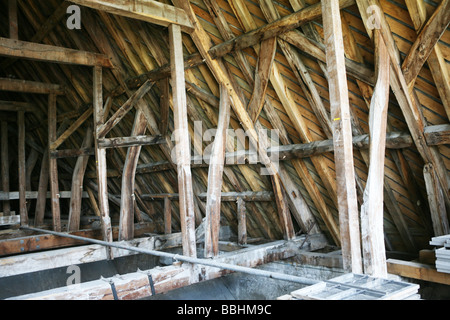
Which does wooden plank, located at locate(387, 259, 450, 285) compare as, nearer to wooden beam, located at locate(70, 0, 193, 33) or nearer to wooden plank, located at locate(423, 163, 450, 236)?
wooden plank, located at locate(423, 163, 450, 236)

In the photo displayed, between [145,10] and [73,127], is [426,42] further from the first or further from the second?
[73,127]

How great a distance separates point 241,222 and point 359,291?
10.7 ft

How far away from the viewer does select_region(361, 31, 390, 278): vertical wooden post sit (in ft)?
9.43

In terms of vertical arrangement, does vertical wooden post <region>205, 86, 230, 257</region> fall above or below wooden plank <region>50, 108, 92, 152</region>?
below

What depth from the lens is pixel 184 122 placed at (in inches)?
155

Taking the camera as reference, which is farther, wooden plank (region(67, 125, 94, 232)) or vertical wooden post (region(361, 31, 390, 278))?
wooden plank (region(67, 125, 94, 232))

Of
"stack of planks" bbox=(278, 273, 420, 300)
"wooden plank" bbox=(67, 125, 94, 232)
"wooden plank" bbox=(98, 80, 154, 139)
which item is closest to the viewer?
"stack of planks" bbox=(278, 273, 420, 300)

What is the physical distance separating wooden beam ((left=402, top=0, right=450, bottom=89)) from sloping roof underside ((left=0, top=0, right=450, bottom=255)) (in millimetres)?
110

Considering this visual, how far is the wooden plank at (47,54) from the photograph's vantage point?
5066 millimetres

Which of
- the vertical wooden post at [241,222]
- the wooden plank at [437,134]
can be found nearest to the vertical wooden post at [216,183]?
the vertical wooden post at [241,222]

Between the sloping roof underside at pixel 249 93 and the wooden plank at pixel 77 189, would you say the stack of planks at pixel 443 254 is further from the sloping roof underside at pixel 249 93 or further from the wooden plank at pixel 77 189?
the wooden plank at pixel 77 189

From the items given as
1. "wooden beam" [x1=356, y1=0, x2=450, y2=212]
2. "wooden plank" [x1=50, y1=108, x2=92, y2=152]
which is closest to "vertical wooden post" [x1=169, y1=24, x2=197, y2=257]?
"wooden beam" [x1=356, y1=0, x2=450, y2=212]

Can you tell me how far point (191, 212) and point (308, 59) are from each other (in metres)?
1.96
